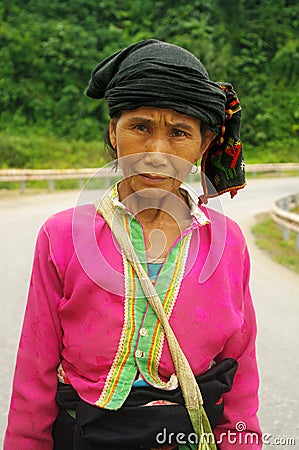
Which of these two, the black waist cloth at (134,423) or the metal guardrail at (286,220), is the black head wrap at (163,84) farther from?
the metal guardrail at (286,220)

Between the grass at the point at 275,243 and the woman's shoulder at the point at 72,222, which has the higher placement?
the woman's shoulder at the point at 72,222

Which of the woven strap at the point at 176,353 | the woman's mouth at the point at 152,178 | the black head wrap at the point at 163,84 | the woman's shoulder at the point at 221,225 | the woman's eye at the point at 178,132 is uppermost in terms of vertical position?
the black head wrap at the point at 163,84

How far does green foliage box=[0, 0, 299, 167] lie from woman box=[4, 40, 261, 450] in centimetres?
1864

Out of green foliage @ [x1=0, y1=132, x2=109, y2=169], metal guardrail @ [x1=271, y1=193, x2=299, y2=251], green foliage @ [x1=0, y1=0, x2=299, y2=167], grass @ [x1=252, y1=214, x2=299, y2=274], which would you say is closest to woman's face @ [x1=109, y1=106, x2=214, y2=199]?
grass @ [x1=252, y1=214, x2=299, y2=274]

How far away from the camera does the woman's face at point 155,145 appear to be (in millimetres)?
1651

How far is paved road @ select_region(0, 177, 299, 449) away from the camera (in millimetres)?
4047

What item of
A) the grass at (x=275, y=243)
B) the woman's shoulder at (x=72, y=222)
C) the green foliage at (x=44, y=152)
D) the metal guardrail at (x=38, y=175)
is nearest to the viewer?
the woman's shoulder at (x=72, y=222)

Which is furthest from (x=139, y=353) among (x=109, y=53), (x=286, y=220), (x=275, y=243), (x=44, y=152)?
(x=109, y=53)

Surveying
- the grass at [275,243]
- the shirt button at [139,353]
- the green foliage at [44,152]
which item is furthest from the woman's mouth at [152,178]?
the green foliage at [44,152]

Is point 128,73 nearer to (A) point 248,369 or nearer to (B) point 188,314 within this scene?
(B) point 188,314

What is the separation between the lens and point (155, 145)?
5.41ft

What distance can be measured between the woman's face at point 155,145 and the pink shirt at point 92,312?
180mm

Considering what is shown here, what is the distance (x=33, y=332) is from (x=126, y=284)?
0.31 metres

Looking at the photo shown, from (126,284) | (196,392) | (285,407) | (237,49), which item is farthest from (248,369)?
(237,49)
